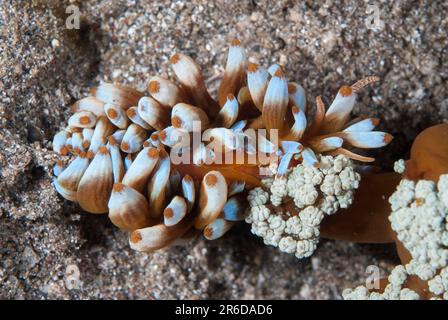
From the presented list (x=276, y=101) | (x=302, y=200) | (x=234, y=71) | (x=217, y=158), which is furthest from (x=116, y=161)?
(x=302, y=200)

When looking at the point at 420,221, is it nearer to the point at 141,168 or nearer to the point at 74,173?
the point at 141,168

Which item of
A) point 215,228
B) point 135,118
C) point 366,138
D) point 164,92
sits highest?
point 164,92

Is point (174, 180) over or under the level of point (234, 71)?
under

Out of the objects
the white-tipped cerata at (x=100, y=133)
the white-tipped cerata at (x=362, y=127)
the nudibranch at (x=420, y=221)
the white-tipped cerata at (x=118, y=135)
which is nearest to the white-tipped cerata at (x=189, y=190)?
the white-tipped cerata at (x=118, y=135)

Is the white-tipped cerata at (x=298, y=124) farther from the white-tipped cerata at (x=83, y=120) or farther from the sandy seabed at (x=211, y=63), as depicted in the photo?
the white-tipped cerata at (x=83, y=120)

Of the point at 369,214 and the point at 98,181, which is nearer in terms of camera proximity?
the point at 98,181
